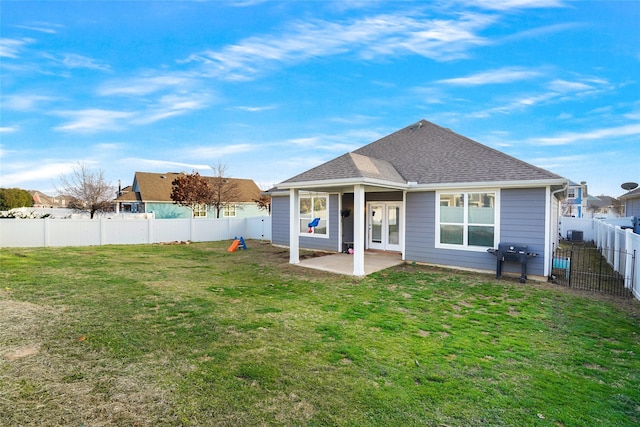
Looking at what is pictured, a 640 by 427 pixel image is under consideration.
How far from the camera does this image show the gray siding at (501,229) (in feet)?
28.2

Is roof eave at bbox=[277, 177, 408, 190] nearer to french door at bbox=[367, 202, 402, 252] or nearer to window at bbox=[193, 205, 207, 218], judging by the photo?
french door at bbox=[367, 202, 402, 252]

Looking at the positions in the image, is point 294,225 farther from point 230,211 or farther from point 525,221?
point 230,211

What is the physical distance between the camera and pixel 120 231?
1623cm

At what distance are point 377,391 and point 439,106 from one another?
16064mm

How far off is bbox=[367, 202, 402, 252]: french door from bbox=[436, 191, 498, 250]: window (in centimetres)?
215

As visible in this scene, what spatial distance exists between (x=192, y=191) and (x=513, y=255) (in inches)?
901

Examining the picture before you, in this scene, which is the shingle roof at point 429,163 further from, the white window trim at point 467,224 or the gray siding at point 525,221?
the gray siding at point 525,221

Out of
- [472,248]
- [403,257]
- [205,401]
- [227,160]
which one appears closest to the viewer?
[205,401]

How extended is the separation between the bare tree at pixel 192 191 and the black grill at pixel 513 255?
869 inches

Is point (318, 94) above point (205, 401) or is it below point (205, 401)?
above

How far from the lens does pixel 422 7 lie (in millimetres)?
9859

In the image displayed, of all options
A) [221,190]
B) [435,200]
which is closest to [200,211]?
[221,190]

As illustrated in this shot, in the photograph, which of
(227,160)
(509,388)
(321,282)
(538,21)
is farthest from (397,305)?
(227,160)

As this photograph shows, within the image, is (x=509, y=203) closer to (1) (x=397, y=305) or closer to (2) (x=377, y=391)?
(1) (x=397, y=305)
